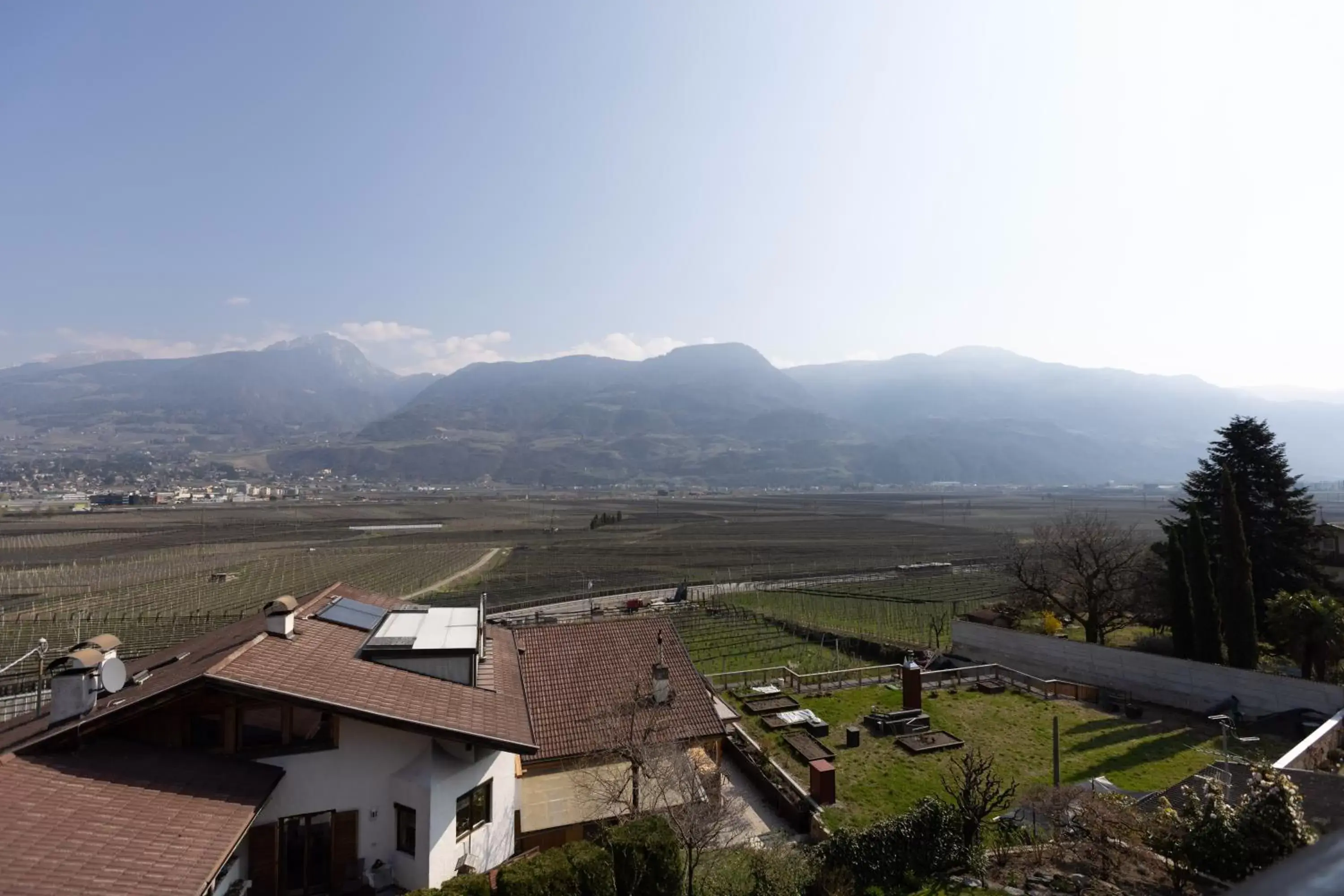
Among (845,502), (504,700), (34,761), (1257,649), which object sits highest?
(34,761)

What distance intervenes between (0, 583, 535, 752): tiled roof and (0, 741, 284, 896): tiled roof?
0.66m

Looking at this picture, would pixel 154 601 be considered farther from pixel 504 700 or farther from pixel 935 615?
pixel 935 615

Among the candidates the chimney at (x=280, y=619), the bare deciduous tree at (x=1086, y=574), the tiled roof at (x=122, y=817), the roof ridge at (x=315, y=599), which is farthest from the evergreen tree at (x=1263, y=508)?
the tiled roof at (x=122, y=817)

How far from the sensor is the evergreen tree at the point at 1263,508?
2744 cm

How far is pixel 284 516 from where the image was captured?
132875mm

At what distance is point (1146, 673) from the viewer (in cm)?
2470

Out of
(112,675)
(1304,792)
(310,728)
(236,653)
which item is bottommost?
(1304,792)

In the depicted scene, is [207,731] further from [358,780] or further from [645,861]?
[645,861]

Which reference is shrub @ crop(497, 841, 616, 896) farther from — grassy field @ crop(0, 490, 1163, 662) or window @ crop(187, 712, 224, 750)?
grassy field @ crop(0, 490, 1163, 662)

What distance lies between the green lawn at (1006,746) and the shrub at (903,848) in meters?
3.09

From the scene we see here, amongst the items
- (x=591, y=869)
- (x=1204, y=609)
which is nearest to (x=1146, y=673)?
(x=1204, y=609)

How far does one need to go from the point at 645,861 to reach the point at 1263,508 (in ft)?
106

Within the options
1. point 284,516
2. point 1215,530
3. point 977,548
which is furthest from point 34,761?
point 284,516

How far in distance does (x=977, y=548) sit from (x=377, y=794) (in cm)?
9048
